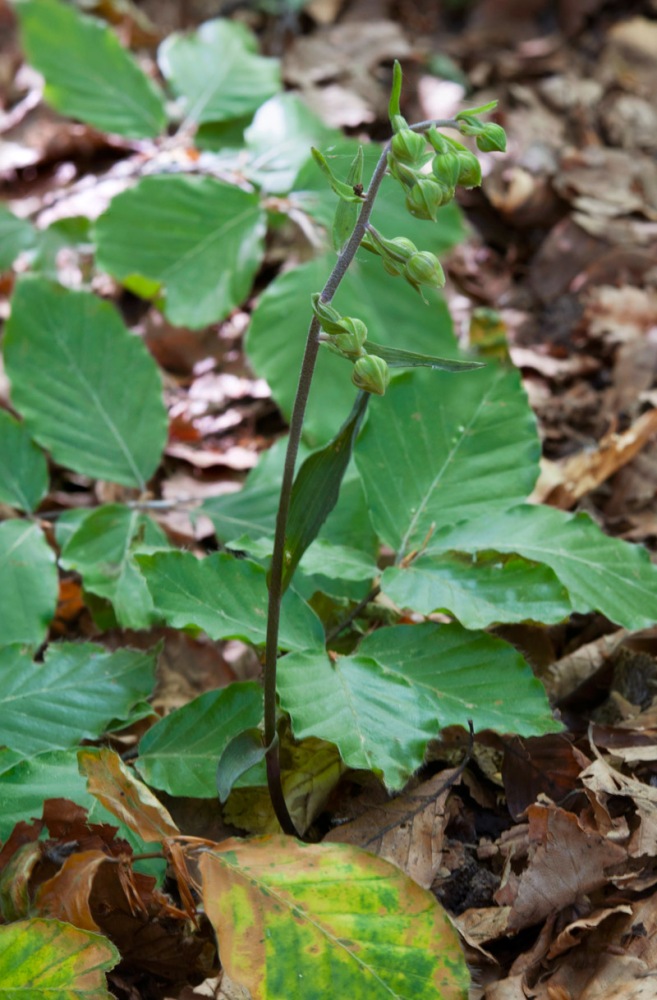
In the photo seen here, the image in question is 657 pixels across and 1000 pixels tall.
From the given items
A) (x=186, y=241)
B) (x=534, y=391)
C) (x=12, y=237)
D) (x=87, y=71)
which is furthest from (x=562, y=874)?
(x=87, y=71)

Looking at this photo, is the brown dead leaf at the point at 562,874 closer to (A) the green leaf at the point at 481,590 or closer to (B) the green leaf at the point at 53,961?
(A) the green leaf at the point at 481,590

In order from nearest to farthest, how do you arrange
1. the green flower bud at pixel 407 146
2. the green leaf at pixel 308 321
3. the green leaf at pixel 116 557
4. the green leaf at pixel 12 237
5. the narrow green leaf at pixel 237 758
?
the green flower bud at pixel 407 146, the narrow green leaf at pixel 237 758, the green leaf at pixel 116 557, the green leaf at pixel 308 321, the green leaf at pixel 12 237

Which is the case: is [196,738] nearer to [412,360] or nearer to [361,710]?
[361,710]

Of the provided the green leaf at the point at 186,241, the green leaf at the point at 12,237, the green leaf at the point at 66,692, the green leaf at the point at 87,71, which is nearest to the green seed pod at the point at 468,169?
the green leaf at the point at 66,692

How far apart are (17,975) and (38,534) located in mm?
907

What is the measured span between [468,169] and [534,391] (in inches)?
60.7

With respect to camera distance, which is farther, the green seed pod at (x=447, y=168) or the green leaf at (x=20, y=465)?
the green leaf at (x=20, y=465)

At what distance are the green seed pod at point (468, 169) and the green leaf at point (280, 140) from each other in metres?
1.42

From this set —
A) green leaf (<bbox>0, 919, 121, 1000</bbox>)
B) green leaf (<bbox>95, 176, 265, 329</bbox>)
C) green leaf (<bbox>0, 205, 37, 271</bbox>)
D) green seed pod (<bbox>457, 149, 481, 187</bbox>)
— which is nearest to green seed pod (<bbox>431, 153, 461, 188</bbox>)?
green seed pod (<bbox>457, 149, 481, 187</bbox>)

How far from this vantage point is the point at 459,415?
165 cm

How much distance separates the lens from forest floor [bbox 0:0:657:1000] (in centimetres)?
128

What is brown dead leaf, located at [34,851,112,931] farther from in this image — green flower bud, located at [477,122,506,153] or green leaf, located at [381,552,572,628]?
green flower bud, located at [477,122,506,153]

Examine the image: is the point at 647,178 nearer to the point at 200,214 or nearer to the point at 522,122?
the point at 522,122

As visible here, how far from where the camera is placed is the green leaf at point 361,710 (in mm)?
1196
